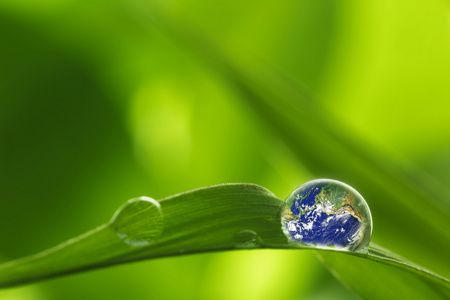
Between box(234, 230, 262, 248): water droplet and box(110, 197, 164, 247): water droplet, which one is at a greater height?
box(110, 197, 164, 247): water droplet

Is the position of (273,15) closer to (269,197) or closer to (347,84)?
(347,84)

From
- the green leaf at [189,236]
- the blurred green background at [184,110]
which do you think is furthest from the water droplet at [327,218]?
the blurred green background at [184,110]

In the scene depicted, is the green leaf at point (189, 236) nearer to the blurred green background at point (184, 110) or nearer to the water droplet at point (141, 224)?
the water droplet at point (141, 224)

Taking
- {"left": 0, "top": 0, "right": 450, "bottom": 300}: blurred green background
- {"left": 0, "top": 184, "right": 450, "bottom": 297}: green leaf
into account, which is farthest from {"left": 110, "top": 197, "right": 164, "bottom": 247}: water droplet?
{"left": 0, "top": 0, "right": 450, "bottom": 300}: blurred green background

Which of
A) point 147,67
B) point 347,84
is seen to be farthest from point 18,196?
point 347,84

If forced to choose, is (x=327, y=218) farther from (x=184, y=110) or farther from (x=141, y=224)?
(x=184, y=110)

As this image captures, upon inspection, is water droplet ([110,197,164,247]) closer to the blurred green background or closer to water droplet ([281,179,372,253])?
water droplet ([281,179,372,253])
